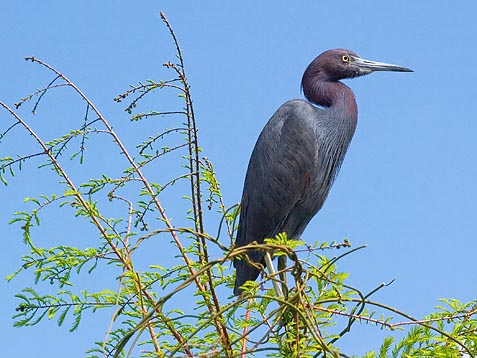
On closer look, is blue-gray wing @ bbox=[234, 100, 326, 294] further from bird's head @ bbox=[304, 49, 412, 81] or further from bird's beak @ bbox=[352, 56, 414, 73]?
bird's beak @ bbox=[352, 56, 414, 73]

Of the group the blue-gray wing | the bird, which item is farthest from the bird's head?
the blue-gray wing

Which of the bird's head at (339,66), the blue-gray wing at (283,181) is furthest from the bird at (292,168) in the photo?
the bird's head at (339,66)

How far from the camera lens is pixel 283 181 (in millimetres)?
3693

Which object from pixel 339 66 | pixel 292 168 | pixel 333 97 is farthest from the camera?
pixel 339 66

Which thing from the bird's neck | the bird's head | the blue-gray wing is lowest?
the blue-gray wing

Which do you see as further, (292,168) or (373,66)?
(373,66)

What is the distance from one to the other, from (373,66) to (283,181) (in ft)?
3.12


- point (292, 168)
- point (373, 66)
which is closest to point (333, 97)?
point (373, 66)

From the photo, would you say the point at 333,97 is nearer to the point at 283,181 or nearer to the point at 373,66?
the point at 373,66

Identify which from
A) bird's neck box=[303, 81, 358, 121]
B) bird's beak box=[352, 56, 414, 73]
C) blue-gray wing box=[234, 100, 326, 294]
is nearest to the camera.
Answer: blue-gray wing box=[234, 100, 326, 294]

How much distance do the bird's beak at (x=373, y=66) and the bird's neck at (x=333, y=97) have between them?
0.59ft

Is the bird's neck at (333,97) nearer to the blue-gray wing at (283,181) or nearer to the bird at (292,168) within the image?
the bird at (292,168)

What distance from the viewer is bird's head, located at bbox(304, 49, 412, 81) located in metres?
4.11

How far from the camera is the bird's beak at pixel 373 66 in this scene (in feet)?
13.8
